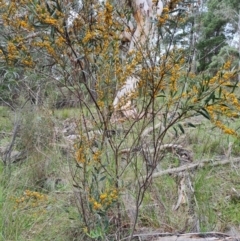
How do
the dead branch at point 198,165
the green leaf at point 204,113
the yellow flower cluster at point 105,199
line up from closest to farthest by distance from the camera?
the green leaf at point 204,113 → the yellow flower cluster at point 105,199 → the dead branch at point 198,165

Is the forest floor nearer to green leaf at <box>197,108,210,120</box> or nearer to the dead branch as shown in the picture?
the dead branch

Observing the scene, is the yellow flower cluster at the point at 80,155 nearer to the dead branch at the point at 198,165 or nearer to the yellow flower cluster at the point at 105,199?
the yellow flower cluster at the point at 105,199

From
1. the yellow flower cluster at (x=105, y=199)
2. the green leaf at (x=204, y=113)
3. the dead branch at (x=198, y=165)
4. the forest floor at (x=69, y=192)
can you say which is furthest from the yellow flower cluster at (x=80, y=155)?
the dead branch at (x=198, y=165)

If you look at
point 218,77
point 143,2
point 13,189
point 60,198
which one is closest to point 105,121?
point 218,77

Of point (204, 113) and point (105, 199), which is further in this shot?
point (105, 199)

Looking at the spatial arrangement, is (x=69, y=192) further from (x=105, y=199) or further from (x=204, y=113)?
(x=204, y=113)

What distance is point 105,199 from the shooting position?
151 centimetres

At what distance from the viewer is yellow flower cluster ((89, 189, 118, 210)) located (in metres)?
1.48

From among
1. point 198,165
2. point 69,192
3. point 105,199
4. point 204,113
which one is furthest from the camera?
point 198,165

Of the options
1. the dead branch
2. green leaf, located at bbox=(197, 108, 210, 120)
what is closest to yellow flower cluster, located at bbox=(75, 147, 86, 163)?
green leaf, located at bbox=(197, 108, 210, 120)

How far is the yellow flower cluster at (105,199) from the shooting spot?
148cm

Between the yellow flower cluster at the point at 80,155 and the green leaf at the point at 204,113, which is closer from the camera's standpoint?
the green leaf at the point at 204,113

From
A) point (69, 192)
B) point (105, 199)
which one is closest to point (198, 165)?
point (69, 192)

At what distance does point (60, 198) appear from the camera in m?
2.15
